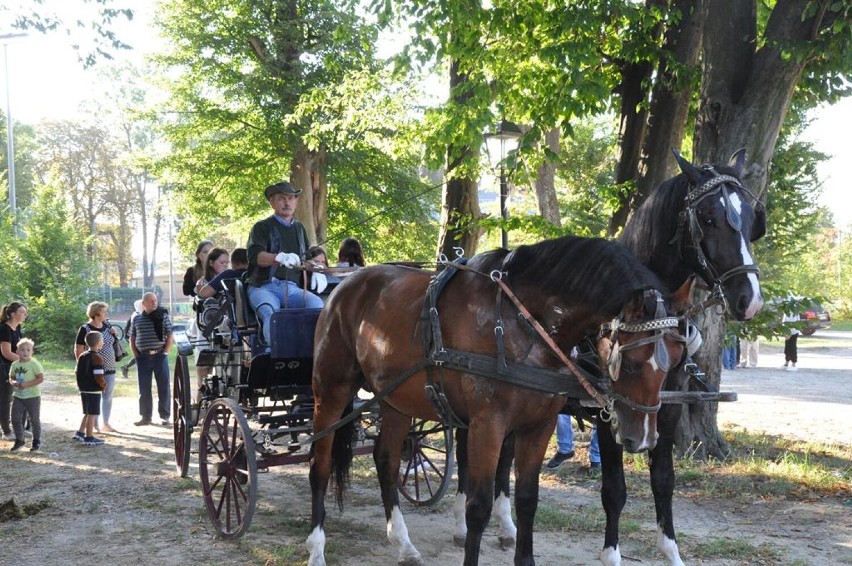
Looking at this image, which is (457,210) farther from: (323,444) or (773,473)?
(323,444)

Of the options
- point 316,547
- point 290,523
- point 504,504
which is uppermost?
point 504,504

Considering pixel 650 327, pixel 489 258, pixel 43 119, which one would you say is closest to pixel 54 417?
pixel 489 258

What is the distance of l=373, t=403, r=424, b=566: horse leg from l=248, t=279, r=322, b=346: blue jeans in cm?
124

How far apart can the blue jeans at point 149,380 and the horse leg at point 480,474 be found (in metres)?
8.59

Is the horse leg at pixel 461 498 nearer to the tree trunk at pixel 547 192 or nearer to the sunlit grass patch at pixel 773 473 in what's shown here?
the sunlit grass patch at pixel 773 473

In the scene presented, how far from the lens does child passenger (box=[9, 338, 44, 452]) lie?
10.1 m

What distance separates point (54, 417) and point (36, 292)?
1254cm

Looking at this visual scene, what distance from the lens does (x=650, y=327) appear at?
3.86 m

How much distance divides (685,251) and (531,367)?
Answer: 1.26 m

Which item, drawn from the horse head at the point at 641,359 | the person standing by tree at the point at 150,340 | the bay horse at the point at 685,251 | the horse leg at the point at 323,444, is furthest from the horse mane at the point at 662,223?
the person standing by tree at the point at 150,340

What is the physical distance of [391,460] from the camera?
5.65m

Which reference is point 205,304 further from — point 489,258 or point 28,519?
point 489,258

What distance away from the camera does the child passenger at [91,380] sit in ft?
34.5

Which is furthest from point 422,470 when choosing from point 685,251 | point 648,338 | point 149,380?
point 149,380
